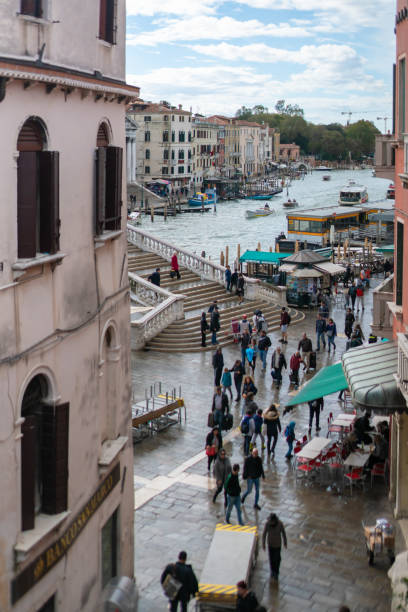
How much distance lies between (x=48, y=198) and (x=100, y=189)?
1857 millimetres

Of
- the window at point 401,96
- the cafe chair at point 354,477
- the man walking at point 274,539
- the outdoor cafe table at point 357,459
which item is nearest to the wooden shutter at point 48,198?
the man walking at point 274,539

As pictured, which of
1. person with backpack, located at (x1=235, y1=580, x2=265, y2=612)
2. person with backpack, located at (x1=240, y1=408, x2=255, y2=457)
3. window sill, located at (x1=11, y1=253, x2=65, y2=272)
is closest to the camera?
window sill, located at (x1=11, y1=253, x2=65, y2=272)

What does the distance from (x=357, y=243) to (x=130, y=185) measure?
6113 centimetres

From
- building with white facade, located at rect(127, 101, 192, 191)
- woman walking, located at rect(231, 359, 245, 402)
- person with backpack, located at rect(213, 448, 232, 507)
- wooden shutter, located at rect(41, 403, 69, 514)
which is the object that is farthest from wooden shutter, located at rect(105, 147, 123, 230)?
building with white facade, located at rect(127, 101, 192, 191)

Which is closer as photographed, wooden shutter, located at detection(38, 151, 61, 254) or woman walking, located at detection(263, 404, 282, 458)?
wooden shutter, located at detection(38, 151, 61, 254)

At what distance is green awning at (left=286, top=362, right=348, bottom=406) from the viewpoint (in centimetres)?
1806

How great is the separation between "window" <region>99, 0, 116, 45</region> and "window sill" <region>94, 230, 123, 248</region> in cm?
244

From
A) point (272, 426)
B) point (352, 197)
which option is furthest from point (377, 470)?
point (352, 197)

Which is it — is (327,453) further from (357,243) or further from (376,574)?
(357,243)

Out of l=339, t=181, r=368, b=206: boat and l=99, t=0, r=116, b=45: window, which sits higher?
l=99, t=0, r=116, b=45: window

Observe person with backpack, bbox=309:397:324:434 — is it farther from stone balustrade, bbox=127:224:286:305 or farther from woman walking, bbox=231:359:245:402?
stone balustrade, bbox=127:224:286:305

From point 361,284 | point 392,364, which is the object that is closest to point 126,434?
point 392,364

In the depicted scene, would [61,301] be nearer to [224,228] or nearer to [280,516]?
[280,516]

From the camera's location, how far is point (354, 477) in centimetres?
1756
